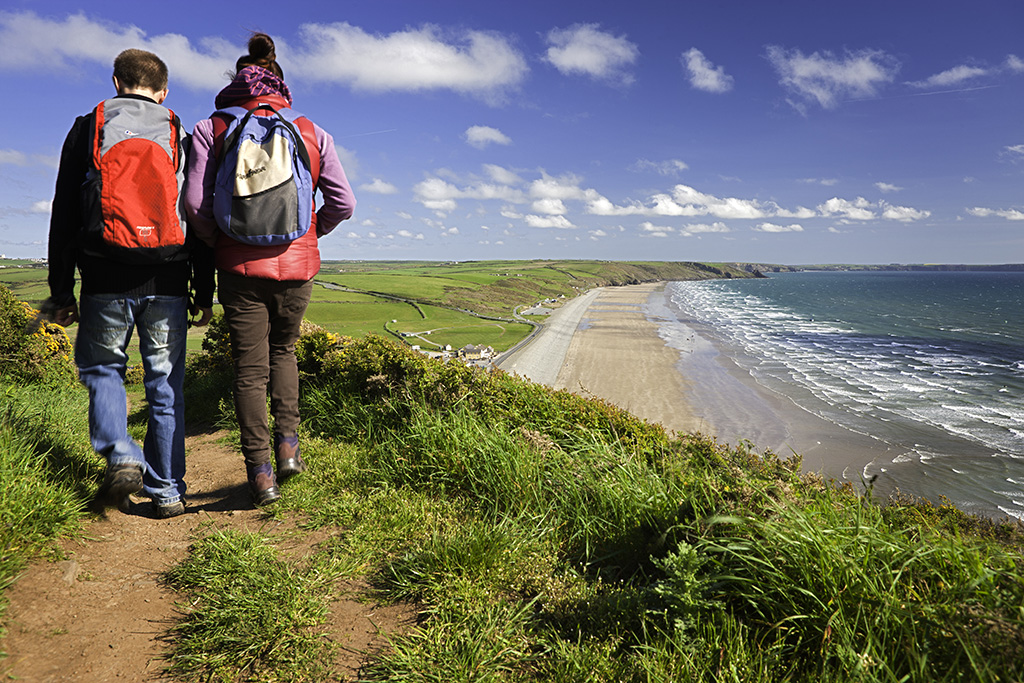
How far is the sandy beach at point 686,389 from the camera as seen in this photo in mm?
21516

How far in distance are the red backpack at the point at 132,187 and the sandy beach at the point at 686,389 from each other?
4266mm

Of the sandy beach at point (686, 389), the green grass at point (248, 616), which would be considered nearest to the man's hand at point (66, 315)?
the green grass at point (248, 616)

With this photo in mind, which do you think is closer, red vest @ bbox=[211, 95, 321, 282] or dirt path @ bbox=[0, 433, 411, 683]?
dirt path @ bbox=[0, 433, 411, 683]

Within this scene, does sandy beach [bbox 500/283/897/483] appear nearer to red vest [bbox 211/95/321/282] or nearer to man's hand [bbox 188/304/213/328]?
red vest [bbox 211/95/321/282]

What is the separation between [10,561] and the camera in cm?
224

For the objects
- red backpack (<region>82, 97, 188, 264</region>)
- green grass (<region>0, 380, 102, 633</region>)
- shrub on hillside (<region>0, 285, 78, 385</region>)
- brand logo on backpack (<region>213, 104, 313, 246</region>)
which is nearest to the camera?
green grass (<region>0, 380, 102, 633</region>)

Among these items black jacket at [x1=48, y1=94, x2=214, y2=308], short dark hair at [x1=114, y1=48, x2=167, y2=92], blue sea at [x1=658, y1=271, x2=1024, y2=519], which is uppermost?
short dark hair at [x1=114, y1=48, x2=167, y2=92]

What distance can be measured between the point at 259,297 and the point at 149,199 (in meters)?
0.77

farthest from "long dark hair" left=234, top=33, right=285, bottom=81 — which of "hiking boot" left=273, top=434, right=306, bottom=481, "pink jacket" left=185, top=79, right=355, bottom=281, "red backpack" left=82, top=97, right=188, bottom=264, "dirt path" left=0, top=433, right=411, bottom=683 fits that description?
"dirt path" left=0, top=433, right=411, bottom=683

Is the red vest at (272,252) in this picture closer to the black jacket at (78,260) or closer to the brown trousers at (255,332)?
the brown trousers at (255,332)

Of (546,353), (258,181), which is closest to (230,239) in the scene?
(258,181)

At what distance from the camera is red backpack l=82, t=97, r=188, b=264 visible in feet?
9.24

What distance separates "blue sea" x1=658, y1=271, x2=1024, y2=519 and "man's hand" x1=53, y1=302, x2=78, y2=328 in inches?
188

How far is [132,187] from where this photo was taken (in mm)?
2867
